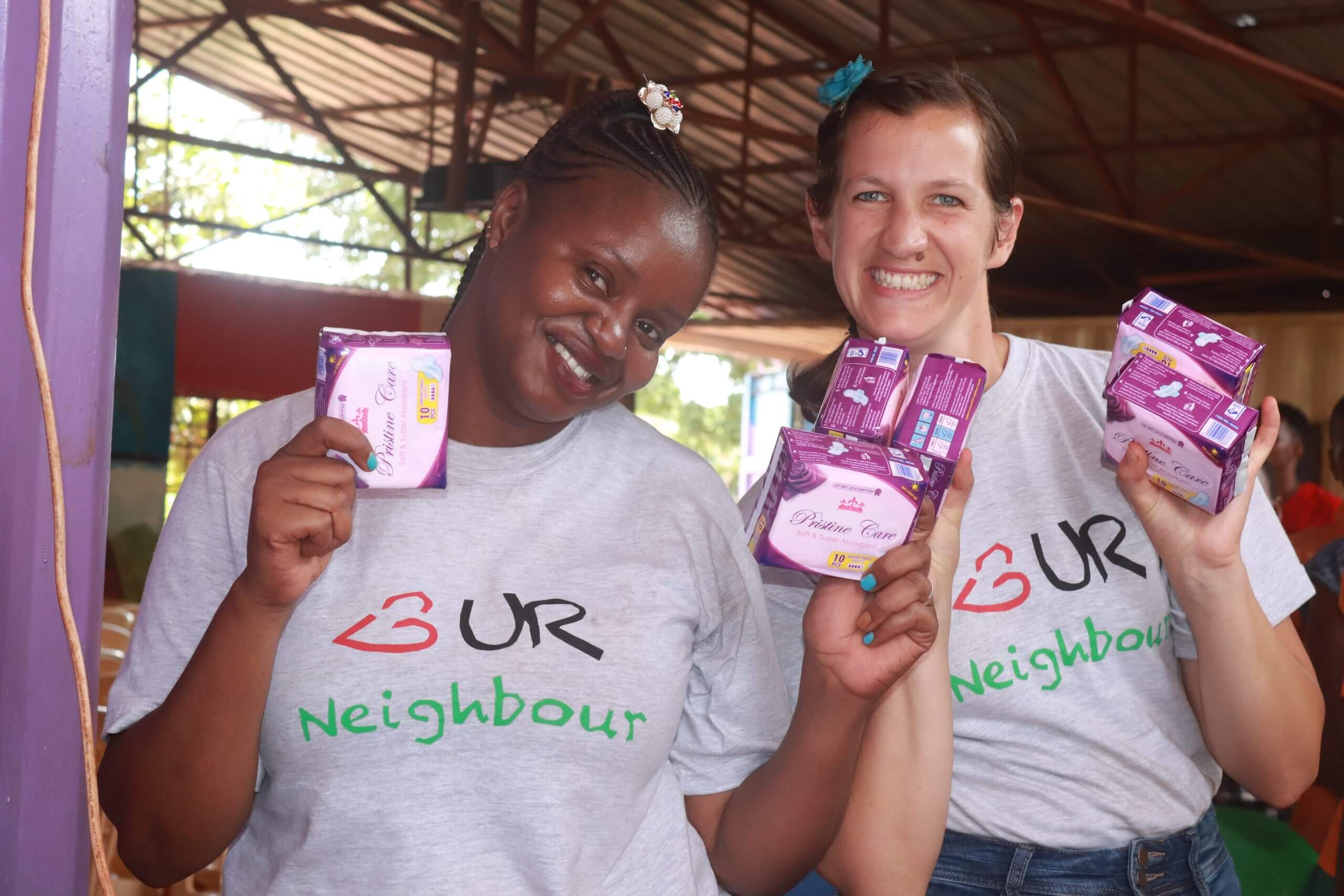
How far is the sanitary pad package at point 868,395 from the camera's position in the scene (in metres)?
1.30

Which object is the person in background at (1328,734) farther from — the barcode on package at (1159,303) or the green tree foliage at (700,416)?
the green tree foliage at (700,416)

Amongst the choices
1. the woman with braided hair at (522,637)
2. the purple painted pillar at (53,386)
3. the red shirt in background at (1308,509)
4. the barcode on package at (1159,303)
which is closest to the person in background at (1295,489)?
the red shirt in background at (1308,509)

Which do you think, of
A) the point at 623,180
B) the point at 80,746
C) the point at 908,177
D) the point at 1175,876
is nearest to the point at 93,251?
the point at 80,746

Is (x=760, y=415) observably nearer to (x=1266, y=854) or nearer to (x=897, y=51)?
(x=897, y=51)

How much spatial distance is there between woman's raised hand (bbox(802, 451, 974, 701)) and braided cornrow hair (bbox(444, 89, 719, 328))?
391 millimetres

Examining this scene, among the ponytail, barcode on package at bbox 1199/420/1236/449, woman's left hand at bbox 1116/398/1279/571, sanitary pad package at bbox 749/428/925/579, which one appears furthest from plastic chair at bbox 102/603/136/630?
barcode on package at bbox 1199/420/1236/449

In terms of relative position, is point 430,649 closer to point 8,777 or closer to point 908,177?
point 8,777

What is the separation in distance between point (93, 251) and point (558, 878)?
691mm

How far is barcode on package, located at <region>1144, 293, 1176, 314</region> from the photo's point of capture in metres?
1.42

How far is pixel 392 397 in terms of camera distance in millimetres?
1129

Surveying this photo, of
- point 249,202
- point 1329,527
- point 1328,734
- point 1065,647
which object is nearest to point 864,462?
point 1065,647

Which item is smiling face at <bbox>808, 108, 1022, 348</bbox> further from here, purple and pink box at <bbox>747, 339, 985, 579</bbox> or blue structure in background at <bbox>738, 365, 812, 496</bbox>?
blue structure in background at <bbox>738, 365, 812, 496</bbox>

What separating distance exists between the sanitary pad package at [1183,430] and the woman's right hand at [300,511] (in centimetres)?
85

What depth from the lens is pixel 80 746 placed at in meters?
1.00
